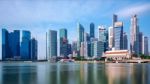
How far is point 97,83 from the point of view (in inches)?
1169

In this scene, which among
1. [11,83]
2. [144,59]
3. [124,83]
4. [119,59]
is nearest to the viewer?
[124,83]

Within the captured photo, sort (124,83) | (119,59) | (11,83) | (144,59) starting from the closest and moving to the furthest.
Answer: (124,83) → (11,83) → (144,59) → (119,59)

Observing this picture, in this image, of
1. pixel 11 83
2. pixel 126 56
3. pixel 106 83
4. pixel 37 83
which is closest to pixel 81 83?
pixel 106 83

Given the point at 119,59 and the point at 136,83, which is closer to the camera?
the point at 136,83

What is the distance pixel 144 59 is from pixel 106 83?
514ft

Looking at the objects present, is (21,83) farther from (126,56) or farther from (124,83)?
(126,56)

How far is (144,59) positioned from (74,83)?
157 metres

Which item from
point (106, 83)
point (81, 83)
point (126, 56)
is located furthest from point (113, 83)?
point (126, 56)

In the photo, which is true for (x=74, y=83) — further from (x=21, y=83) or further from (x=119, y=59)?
(x=119, y=59)

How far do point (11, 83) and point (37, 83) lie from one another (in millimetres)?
Answer: 3050

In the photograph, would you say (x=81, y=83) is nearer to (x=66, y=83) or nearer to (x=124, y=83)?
(x=66, y=83)

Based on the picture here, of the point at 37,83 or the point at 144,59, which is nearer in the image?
the point at 37,83

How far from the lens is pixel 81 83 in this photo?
2978 centimetres

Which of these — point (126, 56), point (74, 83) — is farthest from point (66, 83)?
point (126, 56)
